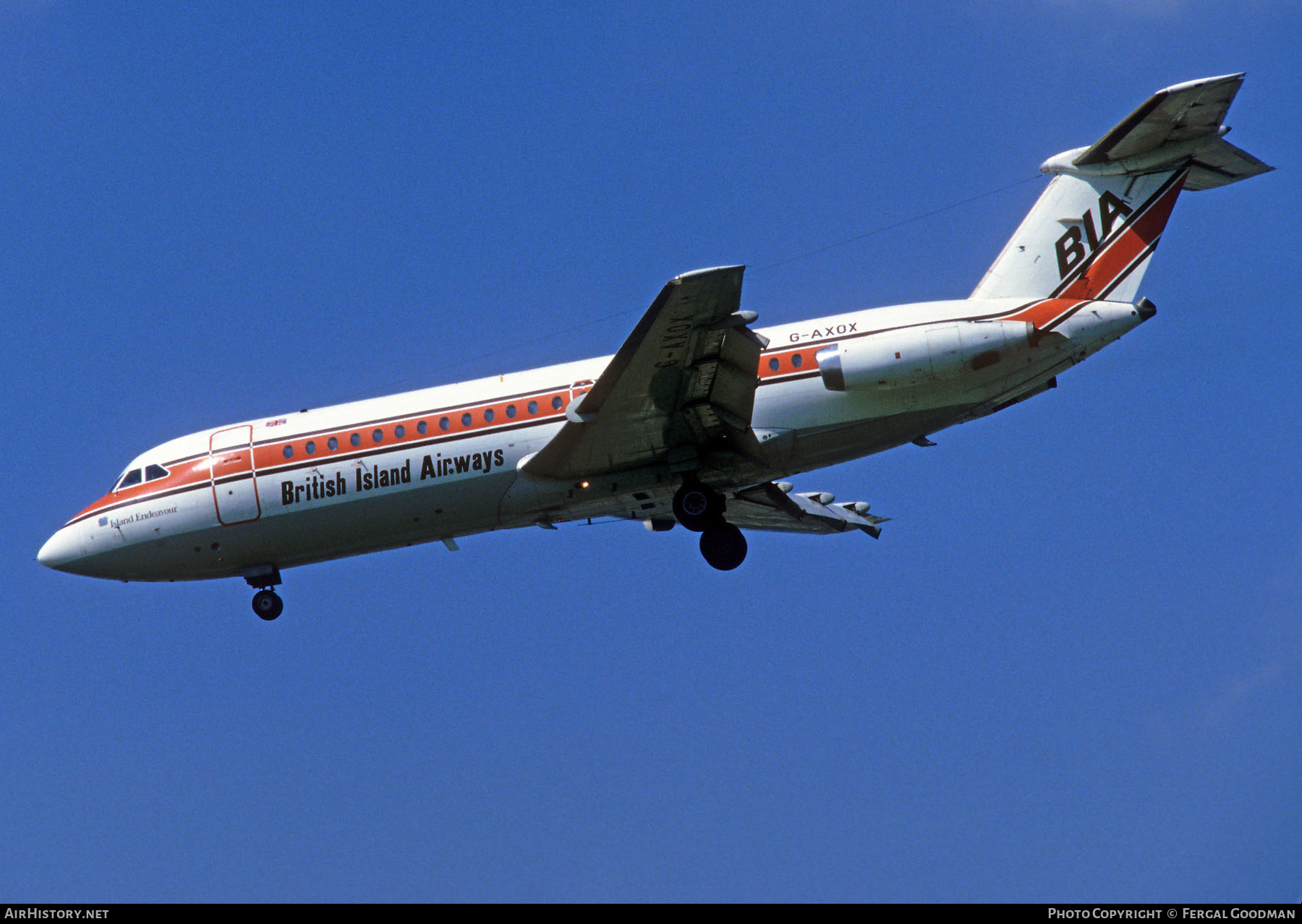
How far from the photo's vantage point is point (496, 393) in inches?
1169

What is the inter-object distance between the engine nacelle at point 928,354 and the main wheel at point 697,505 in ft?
11.9

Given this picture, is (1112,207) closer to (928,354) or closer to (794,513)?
(928,354)

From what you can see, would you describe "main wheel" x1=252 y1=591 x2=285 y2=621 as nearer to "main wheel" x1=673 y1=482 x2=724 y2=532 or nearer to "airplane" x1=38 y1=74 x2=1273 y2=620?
"airplane" x1=38 y1=74 x2=1273 y2=620

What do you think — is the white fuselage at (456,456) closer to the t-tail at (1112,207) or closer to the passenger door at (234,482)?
the passenger door at (234,482)

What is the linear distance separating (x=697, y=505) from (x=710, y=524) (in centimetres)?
51

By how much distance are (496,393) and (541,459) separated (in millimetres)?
1954

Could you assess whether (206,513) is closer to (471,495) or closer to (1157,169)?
(471,495)

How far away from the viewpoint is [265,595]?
31.0 m

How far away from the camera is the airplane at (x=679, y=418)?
2725 cm

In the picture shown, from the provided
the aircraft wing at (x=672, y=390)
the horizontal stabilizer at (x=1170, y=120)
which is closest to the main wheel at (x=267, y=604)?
the aircraft wing at (x=672, y=390)

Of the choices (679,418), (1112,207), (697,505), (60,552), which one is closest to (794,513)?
(697,505)

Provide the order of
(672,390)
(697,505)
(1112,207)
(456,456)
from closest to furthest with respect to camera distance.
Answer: (672,390) < (1112,207) < (456,456) < (697,505)

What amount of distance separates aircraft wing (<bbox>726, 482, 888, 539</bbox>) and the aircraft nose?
13.5m

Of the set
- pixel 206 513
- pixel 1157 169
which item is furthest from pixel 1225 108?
pixel 206 513
